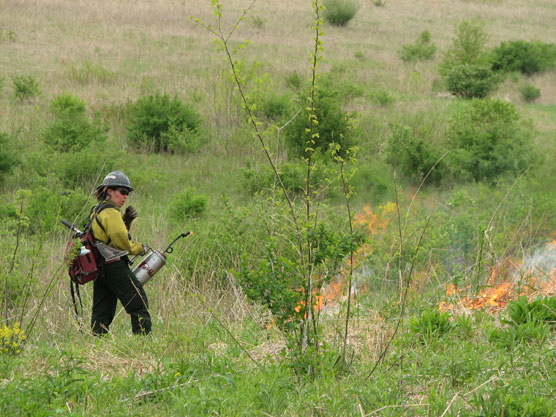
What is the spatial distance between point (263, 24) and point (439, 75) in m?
11.8

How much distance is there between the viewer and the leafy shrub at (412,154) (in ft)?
43.6

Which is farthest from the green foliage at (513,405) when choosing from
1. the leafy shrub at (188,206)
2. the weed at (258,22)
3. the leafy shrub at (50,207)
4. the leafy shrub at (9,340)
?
the weed at (258,22)

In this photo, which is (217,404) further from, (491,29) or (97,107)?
(491,29)

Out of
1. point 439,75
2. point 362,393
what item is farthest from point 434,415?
point 439,75

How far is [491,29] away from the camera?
34156 mm

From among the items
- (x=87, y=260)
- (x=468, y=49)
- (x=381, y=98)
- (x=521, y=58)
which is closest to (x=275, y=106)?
(x=381, y=98)

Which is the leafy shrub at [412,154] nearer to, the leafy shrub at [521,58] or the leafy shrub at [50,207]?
the leafy shrub at [50,207]

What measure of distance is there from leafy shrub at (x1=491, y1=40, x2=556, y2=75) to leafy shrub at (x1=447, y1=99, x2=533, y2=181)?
36.9ft

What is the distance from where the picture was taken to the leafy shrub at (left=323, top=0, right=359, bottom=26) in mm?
32562

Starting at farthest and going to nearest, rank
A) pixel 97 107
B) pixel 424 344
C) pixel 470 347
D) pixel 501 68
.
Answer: pixel 501 68 < pixel 97 107 < pixel 424 344 < pixel 470 347

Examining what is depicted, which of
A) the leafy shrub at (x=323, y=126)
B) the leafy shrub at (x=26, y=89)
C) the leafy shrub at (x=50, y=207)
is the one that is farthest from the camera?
the leafy shrub at (x=26, y=89)

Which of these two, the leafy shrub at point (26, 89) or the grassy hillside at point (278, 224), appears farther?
the leafy shrub at point (26, 89)

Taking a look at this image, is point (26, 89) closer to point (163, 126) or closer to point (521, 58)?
point (163, 126)

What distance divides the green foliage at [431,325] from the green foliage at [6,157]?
32.1 feet
